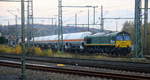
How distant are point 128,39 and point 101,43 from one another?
3599 millimetres

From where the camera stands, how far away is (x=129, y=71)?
54.5 feet

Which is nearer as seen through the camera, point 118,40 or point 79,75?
point 79,75

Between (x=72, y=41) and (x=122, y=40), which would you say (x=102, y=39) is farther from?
(x=72, y=41)

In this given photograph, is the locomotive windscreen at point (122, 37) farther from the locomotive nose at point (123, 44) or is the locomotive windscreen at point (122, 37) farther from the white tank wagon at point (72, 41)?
the white tank wagon at point (72, 41)

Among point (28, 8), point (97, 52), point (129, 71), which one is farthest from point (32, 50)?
point (129, 71)

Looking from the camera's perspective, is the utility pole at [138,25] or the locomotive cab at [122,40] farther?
the locomotive cab at [122,40]

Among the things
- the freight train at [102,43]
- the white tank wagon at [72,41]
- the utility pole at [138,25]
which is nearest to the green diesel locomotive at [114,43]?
the freight train at [102,43]

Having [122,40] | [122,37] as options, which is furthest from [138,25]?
[122,37]

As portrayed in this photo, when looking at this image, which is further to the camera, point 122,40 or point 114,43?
point 122,40

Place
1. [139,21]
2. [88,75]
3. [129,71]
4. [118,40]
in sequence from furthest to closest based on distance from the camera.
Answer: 1. [118,40]
2. [139,21]
3. [129,71]
4. [88,75]

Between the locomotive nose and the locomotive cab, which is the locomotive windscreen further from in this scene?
the locomotive nose

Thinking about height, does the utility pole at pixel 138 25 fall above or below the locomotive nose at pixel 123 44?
above

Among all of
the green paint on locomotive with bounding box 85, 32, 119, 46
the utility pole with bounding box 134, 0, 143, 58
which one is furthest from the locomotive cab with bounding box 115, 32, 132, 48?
the utility pole with bounding box 134, 0, 143, 58

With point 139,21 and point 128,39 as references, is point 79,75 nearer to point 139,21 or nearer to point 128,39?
point 139,21
